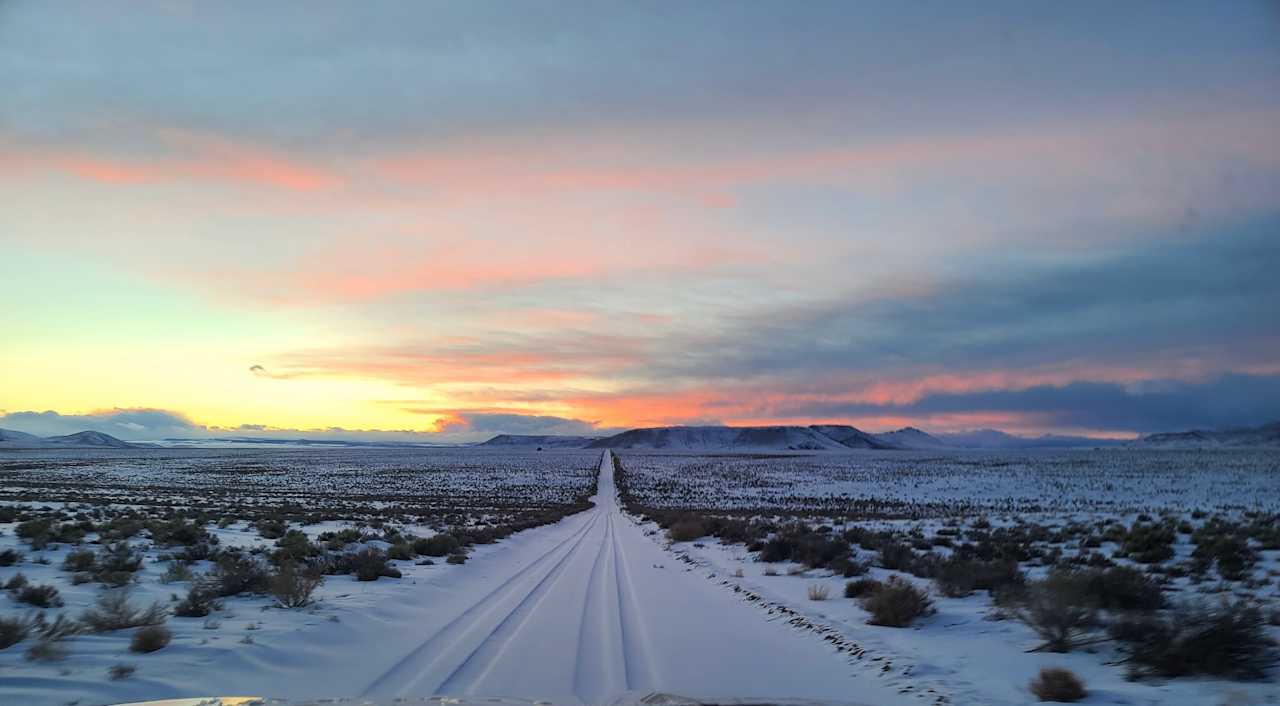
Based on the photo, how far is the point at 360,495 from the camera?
149ft

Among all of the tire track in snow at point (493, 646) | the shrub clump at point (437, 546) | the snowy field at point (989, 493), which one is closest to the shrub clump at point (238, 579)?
the tire track in snow at point (493, 646)

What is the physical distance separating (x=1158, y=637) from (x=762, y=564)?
979 cm

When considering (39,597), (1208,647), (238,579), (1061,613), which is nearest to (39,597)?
(39,597)

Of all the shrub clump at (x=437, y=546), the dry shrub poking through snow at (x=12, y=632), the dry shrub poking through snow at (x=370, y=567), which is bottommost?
the shrub clump at (x=437, y=546)

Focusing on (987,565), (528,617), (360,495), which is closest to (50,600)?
(528,617)

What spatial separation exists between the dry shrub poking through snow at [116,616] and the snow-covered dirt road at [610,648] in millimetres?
3112

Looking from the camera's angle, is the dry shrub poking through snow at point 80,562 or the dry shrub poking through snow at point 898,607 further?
the dry shrub poking through snow at point 80,562

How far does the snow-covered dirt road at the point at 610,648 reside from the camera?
655 cm

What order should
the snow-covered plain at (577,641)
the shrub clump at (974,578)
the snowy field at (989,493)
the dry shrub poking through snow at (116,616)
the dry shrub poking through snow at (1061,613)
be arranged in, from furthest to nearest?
the snowy field at (989,493) → the shrub clump at (974,578) → the dry shrub poking through snow at (116,616) → the dry shrub poking through snow at (1061,613) → the snow-covered plain at (577,641)

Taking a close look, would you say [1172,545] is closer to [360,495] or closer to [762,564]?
[762,564]

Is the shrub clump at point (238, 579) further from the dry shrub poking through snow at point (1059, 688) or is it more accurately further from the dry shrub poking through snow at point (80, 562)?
the dry shrub poking through snow at point (1059, 688)

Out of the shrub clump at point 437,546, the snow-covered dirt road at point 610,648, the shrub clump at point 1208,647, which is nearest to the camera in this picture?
the shrub clump at point 1208,647

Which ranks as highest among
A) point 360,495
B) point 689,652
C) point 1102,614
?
point 1102,614

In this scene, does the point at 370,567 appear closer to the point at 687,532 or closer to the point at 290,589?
the point at 290,589
